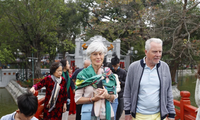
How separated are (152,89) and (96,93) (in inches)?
28.2

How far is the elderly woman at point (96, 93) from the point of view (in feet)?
6.89

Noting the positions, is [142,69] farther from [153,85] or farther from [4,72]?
[4,72]

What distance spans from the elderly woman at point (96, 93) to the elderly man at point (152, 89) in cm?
38

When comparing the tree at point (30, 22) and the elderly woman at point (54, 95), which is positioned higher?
the tree at point (30, 22)

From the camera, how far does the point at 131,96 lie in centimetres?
254

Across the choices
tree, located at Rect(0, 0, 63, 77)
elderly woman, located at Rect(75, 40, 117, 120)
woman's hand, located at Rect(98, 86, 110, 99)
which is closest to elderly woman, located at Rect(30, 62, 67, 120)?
elderly woman, located at Rect(75, 40, 117, 120)

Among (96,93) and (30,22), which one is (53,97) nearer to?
(96,93)

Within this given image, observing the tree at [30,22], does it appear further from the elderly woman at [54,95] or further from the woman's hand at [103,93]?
the woman's hand at [103,93]

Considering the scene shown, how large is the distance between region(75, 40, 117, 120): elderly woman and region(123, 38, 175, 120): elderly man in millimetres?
381

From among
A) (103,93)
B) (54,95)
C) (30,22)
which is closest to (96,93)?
(103,93)

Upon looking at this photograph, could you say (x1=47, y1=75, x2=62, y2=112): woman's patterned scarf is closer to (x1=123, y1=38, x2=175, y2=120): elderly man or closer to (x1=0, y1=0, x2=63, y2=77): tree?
(x1=123, y1=38, x2=175, y2=120): elderly man

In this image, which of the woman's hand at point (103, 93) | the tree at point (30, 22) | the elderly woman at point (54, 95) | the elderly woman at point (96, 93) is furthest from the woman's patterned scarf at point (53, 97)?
the tree at point (30, 22)

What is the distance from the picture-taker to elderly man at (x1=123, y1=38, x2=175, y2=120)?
2348 mm

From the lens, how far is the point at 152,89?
2365 mm
